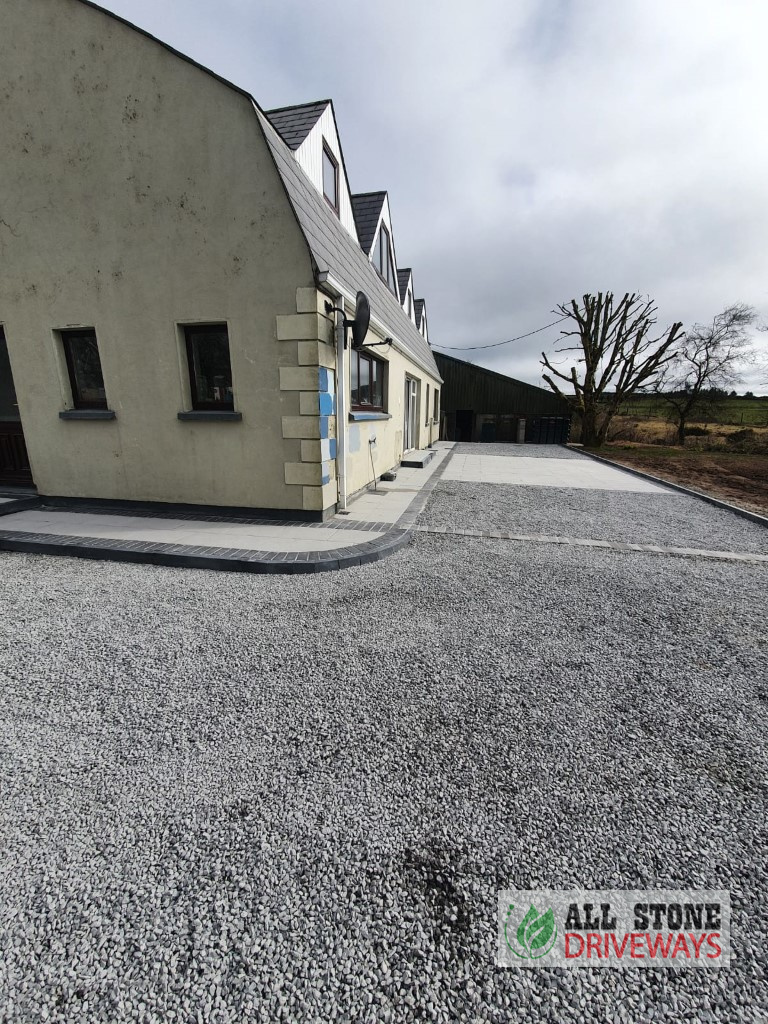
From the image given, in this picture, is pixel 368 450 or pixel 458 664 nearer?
pixel 458 664

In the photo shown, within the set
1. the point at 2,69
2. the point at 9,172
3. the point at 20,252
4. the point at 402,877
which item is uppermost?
the point at 2,69

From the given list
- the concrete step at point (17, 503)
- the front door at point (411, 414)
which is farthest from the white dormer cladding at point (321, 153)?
the concrete step at point (17, 503)

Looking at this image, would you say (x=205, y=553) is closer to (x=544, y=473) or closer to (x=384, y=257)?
(x=544, y=473)

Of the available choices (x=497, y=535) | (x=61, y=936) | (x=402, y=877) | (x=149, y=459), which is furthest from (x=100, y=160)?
(x=402, y=877)

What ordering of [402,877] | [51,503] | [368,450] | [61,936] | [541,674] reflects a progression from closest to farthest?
[61,936] → [402,877] → [541,674] → [51,503] → [368,450]

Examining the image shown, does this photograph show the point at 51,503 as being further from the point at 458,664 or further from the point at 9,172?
the point at 458,664

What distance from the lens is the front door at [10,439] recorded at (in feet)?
22.6

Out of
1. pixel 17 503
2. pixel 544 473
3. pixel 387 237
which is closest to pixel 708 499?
pixel 544 473

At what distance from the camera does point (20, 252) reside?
5.98 m

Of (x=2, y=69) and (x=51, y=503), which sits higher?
(x=2, y=69)

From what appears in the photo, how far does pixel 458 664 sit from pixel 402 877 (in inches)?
55.6

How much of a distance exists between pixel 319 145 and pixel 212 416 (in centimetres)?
559

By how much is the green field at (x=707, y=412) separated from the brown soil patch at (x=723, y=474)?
8.96 meters

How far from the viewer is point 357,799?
1.86 metres
